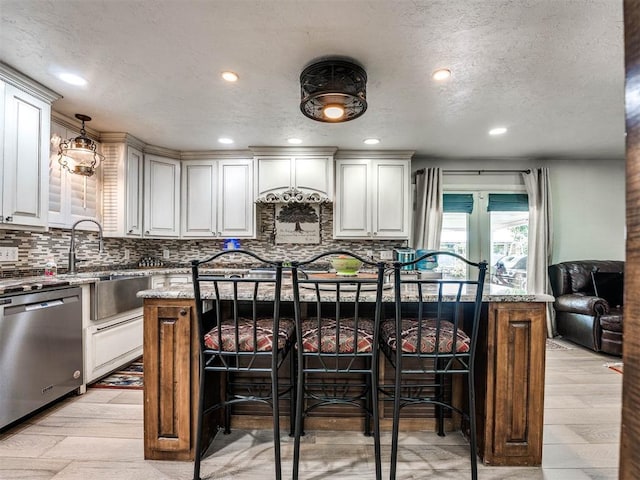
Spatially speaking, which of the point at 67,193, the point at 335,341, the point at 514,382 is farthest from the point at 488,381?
the point at 67,193

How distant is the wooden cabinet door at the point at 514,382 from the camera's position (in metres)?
1.68

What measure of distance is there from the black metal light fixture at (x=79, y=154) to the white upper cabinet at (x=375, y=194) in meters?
2.62

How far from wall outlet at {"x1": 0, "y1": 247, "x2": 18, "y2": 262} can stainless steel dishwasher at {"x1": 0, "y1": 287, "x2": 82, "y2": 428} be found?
2.43 ft

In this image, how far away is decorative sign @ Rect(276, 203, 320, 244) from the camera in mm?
4480

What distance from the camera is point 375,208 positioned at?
416 centimetres

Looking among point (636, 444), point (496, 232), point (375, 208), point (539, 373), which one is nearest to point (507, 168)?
point (496, 232)

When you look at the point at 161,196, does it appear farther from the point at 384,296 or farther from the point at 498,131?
the point at 498,131

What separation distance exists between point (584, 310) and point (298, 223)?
137 inches

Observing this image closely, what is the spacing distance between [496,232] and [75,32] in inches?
194

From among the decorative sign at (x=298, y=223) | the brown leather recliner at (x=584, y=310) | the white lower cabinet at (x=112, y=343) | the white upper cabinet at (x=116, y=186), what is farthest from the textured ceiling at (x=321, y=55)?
the white lower cabinet at (x=112, y=343)

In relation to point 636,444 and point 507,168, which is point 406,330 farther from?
point 507,168

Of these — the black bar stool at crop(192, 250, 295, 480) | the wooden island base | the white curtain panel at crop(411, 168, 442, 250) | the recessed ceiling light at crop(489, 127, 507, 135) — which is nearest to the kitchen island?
the wooden island base

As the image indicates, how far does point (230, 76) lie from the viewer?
2348 mm

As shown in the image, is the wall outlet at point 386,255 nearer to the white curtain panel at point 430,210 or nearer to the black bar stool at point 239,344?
the white curtain panel at point 430,210
